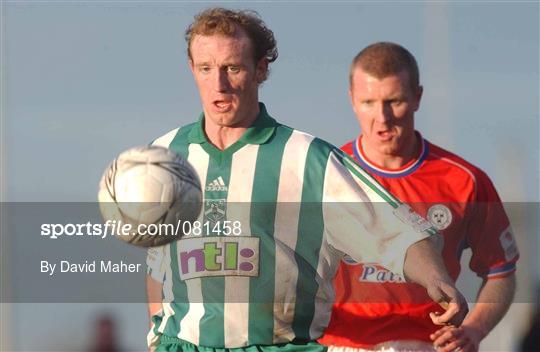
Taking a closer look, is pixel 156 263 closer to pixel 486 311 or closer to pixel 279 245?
pixel 279 245

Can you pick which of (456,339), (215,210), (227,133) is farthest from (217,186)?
(456,339)

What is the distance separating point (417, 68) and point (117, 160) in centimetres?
297

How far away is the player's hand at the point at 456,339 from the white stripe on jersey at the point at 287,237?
76 centimetres

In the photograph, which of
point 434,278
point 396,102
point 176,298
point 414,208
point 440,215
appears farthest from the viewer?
point 396,102

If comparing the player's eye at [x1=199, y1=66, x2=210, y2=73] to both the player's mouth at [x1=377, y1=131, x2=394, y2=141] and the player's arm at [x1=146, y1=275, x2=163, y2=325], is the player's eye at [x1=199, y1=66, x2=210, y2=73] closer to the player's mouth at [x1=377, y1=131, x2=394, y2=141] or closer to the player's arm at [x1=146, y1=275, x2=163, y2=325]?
the player's arm at [x1=146, y1=275, x2=163, y2=325]

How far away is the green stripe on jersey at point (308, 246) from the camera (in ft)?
26.5

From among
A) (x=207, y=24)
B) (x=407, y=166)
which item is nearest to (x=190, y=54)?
(x=207, y=24)

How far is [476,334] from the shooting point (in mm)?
9500

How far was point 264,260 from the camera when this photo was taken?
8.05m

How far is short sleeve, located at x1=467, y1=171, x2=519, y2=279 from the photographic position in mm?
10055

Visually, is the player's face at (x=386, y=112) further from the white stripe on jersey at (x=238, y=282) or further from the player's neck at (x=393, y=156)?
the white stripe on jersey at (x=238, y=282)

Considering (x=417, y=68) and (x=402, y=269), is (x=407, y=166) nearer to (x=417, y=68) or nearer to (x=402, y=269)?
(x=417, y=68)

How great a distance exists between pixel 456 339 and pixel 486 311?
4.30 ft

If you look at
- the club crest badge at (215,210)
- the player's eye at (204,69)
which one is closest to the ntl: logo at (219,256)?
the club crest badge at (215,210)
